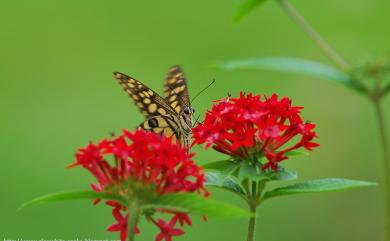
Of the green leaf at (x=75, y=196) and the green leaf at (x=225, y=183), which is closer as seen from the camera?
the green leaf at (x=75, y=196)

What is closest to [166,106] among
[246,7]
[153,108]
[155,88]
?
[153,108]

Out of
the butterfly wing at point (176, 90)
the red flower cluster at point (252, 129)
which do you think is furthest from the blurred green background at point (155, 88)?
the red flower cluster at point (252, 129)

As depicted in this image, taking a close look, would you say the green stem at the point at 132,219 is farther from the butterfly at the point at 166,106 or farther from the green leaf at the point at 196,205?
the butterfly at the point at 166,106

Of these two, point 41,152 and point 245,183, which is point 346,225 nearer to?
point 41,152

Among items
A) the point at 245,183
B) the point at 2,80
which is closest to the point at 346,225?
the point at 245,183

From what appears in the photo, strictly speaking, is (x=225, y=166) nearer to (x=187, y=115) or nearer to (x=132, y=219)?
(x=132, y=219)

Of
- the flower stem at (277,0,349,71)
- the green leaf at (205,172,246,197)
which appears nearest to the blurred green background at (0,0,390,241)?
the flower stem at (277,0,349,71)
